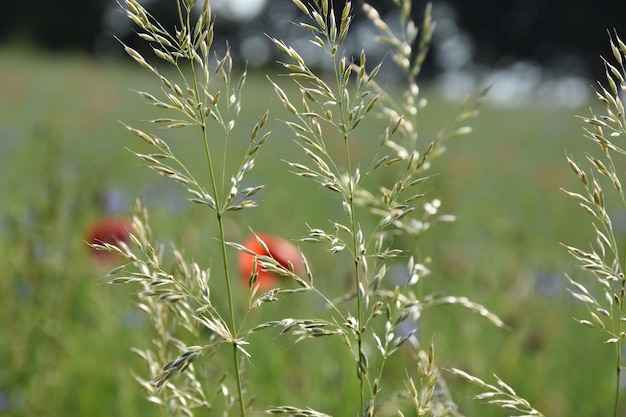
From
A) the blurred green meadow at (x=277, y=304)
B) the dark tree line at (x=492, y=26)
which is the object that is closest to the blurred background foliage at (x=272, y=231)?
the blurred green meadow at (x=277, y=304)

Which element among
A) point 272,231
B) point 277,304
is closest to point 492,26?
point 272,231

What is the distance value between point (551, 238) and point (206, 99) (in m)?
3.16

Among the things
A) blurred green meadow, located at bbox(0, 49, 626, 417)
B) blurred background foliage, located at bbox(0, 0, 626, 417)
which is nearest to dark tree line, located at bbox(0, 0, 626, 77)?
blurred background foliage, located at bbox(0, 0, 626, 417)

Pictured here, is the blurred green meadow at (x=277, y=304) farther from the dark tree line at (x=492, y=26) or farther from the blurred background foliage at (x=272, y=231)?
the dark tree line at (x=492, y=26)

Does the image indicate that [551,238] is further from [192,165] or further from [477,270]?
[192,165]

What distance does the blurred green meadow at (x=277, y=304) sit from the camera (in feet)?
5.41

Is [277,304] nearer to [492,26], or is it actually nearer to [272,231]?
[272,231]

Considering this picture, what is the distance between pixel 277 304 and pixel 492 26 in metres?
30.7

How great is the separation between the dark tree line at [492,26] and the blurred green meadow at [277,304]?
23642mm

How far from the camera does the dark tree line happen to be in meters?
27.9

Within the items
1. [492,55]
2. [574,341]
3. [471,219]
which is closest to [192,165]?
[471,219]

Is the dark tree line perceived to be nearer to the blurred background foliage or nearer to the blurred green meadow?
the blurred background foliage

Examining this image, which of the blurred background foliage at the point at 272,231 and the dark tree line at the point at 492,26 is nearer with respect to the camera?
the blurred background foliage at the point at 272,231

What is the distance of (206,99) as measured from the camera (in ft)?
2.37
